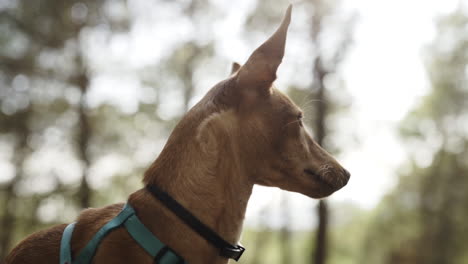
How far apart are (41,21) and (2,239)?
32.9ft

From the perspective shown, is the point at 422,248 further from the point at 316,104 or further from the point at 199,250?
the point at 199,250

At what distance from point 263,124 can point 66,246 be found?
1.63 m

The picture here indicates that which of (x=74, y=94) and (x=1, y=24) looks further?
(x=74, y=94)

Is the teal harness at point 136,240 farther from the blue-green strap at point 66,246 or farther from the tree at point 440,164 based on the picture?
the tree at point 440,164

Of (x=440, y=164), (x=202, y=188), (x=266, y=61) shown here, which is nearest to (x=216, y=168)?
(x=202, y=188)

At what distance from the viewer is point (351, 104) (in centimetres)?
1511

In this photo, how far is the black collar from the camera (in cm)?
245

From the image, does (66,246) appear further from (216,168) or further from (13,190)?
(13,190)

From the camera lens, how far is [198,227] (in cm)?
245

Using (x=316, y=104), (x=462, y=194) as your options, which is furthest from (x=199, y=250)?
(x=462, y=194)

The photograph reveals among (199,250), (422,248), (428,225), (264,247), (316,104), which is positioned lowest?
(264,247)

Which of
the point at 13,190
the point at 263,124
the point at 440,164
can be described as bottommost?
the point at 13,190

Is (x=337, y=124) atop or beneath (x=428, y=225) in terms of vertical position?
atop

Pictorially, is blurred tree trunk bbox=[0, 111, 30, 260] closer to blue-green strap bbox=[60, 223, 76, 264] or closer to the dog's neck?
blue-green strap bbox=[60, 223, 76, 264]
